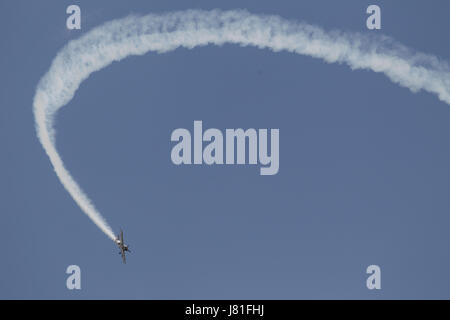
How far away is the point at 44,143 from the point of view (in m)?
48.9

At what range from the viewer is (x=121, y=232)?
51656 mm

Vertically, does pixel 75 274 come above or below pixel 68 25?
below

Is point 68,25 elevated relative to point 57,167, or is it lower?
elevated
